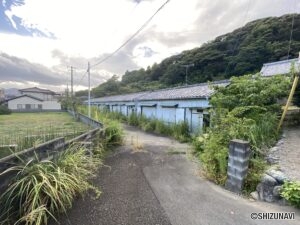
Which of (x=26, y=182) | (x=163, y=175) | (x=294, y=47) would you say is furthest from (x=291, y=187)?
(x=294, y=47)

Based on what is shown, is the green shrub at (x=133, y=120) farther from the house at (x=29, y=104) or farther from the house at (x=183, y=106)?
the house at (x=29, y=104)

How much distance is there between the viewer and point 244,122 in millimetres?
5730

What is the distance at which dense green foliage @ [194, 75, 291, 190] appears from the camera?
16.9 feet

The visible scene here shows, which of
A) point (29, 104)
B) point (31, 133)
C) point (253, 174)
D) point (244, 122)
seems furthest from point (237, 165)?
point (29, 104)

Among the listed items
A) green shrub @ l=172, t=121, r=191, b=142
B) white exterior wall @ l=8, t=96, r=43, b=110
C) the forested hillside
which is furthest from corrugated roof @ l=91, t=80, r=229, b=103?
white exterior wall @ l=8, t=96, r=43, b=110

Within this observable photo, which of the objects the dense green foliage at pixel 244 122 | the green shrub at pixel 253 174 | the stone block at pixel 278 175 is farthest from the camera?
the dense green foliage at pixel 244 122

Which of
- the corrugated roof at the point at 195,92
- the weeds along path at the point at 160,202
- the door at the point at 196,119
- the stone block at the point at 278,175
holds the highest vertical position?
the corrugated roof at the point at 195,92

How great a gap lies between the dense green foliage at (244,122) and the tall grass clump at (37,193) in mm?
3349

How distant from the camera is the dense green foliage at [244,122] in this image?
5.16 metres

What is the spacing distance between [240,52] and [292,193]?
30.5m

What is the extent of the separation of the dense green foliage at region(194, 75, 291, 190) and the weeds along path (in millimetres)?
627

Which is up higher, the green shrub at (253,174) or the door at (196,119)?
the door at (196,119)

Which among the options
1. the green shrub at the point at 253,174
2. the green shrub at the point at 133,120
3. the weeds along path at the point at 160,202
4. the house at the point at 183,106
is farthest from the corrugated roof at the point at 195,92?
the weeds along path at the point at 160,202

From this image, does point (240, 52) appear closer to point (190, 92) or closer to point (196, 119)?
point (190, 92)
